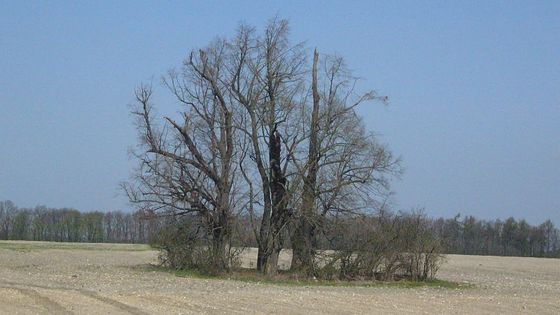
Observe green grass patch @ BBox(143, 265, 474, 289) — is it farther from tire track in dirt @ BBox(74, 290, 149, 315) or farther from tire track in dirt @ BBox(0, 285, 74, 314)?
tire track in dirt @ BBox(0, 285, 74, 314)

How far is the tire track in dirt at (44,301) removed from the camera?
17891 millimetres

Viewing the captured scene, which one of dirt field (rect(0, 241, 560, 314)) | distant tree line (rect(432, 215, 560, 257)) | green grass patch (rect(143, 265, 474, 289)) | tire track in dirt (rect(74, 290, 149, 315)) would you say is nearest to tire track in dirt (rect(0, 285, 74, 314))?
dirt field (rect(0, 241, 560, 314))

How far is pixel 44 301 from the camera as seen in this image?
1961cm

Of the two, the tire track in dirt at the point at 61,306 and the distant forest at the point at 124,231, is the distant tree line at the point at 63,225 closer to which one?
the distant forest at the point at 124,231

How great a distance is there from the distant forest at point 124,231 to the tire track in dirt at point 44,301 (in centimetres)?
6017

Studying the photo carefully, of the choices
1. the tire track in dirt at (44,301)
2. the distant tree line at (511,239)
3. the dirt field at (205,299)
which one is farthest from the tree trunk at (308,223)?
the distant tree line at (511,239)

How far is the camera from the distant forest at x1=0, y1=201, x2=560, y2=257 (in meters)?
103

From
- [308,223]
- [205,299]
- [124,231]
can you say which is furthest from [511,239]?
[205,299]

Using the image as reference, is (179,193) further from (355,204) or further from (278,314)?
(278,314)

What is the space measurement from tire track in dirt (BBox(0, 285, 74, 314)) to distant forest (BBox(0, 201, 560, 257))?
60.2 m

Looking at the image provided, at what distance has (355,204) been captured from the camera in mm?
36438

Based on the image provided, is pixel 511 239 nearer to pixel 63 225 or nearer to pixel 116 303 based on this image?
pixel 63 225

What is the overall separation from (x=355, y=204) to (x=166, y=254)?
31.7 ft

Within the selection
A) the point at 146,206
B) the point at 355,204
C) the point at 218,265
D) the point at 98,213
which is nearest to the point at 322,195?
the point at 355,204
